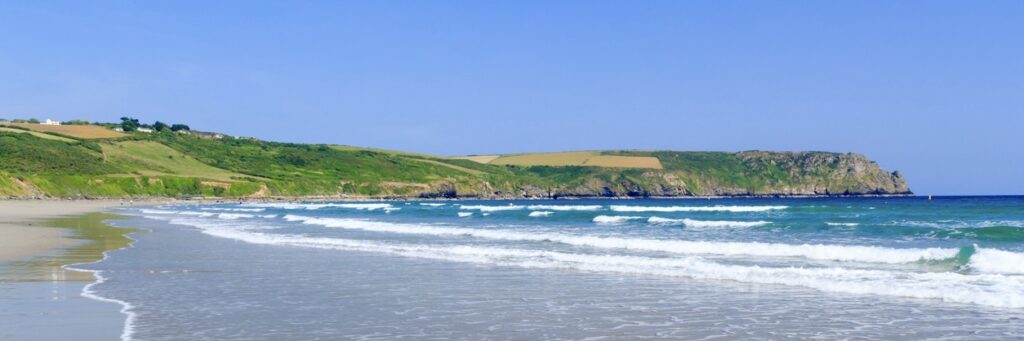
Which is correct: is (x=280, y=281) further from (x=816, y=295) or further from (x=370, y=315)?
(x=816, y=295)

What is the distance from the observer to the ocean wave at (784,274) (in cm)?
1388

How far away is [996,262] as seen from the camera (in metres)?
17.8

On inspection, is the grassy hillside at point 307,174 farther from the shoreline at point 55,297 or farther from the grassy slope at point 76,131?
the shoreline at point 55,297

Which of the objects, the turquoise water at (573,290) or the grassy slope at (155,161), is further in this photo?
the grassy slope at (155,161)

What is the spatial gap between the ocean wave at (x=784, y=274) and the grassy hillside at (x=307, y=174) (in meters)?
95.3

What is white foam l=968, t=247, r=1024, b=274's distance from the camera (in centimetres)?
1733

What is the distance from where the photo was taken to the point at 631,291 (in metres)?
14.9

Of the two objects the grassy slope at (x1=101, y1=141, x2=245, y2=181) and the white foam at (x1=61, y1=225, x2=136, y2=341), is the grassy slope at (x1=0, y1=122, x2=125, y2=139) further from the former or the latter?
the white foam at (x1=61, y1=225, x2=136, y2=341)

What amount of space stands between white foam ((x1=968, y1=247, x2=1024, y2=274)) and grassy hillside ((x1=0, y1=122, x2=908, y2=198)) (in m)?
105

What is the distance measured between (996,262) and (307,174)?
483 ft

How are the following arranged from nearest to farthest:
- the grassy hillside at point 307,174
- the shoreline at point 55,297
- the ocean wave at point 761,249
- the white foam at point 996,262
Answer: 1. the shoreline at point 55,297
2. the white foam at point 996,262
3. the ocean wave at point 761,249
4. the grassy hillside at point 307,174

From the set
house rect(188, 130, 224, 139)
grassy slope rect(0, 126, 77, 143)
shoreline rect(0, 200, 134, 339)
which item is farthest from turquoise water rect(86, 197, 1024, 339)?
house rect(188, 130, 224, 139)

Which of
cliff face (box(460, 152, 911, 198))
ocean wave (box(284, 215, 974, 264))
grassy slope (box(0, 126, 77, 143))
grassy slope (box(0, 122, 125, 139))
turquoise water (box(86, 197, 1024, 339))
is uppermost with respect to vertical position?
grassy slope (box(0, 122, 125, 139))

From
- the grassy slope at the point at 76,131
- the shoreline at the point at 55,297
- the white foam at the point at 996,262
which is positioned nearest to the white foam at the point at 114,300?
the shoreline at the point at 55,297
